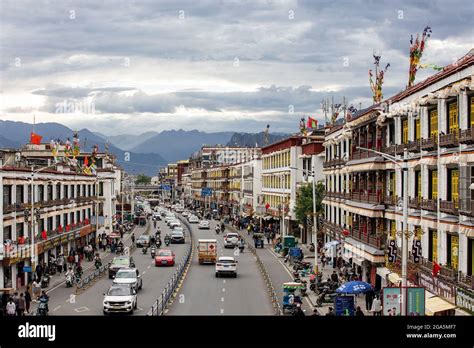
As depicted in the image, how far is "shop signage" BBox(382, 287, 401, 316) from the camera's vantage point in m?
26.5

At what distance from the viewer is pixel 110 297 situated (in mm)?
35625

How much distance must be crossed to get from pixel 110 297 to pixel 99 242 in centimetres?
4331

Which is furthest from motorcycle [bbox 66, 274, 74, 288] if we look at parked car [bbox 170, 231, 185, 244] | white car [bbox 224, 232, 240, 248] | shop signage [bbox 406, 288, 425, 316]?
parked car [bbox 170, 231, 185, 244]

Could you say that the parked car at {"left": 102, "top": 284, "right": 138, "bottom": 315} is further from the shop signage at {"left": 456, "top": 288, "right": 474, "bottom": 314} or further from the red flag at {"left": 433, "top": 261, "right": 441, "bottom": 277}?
the shop signage at {"left": 456, "top": 288, "right": 474, "bottom": 314}

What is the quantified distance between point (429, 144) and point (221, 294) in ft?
54.3

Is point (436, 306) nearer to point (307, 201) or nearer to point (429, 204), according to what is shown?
point (429, 204)

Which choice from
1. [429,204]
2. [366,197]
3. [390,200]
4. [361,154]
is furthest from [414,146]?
[361,154]

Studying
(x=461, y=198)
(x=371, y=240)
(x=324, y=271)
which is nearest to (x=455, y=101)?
(x=461, y=198)

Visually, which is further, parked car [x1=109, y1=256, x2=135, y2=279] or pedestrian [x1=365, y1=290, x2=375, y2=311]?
parked car [x1=109, y1=256, x2=135, y2=279]

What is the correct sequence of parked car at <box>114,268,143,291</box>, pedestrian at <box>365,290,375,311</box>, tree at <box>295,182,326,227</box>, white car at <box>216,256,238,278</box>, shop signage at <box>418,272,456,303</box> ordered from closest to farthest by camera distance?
shop signage at <box>418,272,456,303</box> → pedestrian at <box>365,290,375,311</box> → parked car at <box>114,268,143,291</box> → white car at <box>216,256,238,278</box> → tree at <box>295,182,326,227</box>

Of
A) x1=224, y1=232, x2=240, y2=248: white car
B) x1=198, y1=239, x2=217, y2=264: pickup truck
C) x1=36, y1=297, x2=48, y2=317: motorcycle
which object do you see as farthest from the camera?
x1=224, y1=232, x2=240, y2=248: white car

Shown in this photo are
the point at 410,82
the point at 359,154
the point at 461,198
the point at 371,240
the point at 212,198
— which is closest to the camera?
the point at 461,198

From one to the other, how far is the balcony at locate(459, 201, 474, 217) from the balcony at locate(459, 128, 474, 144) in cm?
232

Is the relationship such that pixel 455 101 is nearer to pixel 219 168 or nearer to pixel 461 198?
pixel 461 198
